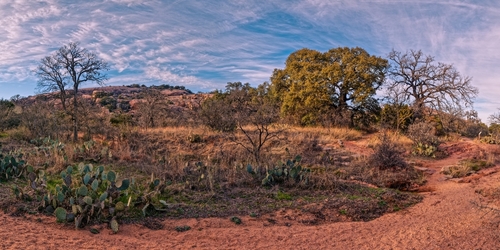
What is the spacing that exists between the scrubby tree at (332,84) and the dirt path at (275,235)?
57.0ft

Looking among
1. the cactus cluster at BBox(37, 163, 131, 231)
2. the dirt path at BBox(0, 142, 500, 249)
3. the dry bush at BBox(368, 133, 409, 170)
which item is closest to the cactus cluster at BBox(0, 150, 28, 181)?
the cactus cluster at BBox(37, 163, 131, 231)

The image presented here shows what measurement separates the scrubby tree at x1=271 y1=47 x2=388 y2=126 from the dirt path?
17.4 metres

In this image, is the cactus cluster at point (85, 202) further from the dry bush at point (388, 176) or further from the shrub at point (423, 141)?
the shrub at point (423, 141)

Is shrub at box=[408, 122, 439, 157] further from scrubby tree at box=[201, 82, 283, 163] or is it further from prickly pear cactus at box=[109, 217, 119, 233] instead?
prickly pear cactus at box=[109, 217, 119, 233]

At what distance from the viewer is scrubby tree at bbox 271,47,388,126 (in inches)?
928

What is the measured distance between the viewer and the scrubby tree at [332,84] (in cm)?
2358

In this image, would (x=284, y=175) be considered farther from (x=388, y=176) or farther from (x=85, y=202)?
(x=85, y=202)

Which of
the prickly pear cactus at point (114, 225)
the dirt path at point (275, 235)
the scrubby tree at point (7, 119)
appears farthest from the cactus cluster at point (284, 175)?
the scrubby tree at point (7, 119)

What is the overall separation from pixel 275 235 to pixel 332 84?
65.2 feet

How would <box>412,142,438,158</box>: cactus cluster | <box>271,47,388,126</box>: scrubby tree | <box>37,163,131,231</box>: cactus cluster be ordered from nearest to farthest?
1. <box>37,163,131,231</box>: cactus cluster
2. <box>412,142,438,158</box>: cactus cluster
3. <box>271,47,388,126</box>: scrubby tree

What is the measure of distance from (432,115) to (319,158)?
14637 millimetres

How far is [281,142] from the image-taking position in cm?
1634

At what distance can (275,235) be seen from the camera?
5.82m

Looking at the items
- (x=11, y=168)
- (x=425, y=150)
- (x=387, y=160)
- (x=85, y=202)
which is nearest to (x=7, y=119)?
(x=11, y=168)
